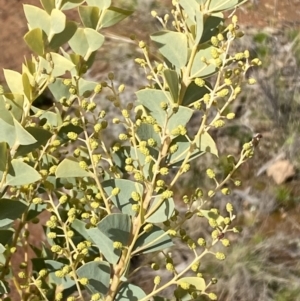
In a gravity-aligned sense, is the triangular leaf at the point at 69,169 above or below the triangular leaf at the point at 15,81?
below

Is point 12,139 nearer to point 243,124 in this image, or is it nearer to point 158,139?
point 158,139

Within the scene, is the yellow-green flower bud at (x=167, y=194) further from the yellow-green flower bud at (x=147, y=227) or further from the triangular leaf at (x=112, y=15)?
the triangular leaf at (x=112, y=15)

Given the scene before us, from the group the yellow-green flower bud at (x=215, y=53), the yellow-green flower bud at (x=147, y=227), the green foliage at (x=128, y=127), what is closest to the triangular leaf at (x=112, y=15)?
the green foliage at (x=128, y=127)

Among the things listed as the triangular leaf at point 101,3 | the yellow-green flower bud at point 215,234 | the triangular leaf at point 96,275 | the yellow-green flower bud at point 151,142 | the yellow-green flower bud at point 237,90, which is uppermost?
the triangular leaf at point 101,3

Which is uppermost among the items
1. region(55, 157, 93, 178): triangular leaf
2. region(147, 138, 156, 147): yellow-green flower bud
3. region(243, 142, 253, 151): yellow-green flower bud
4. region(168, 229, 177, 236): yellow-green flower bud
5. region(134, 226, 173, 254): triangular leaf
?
region(147, 138, 156, 147): yellow-green flower bud

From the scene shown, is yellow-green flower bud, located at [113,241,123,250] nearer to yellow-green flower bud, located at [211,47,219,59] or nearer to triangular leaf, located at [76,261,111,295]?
triangular leaf, located at [76,261,111,295]

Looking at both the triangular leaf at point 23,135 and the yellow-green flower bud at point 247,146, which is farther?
the yellow-green flower bud at point 247,146

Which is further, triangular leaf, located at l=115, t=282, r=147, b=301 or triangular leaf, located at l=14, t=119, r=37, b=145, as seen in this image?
triangular leaf, located at l=115, t=282, r=147, b=301

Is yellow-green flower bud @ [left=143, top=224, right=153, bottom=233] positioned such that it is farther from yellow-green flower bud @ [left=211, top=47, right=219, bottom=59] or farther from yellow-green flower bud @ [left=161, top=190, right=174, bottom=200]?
yellow-green flower bud @ [left=211, top=47, right=219, bottom=59]

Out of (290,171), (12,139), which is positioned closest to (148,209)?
(12,139)

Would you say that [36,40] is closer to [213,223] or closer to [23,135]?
[23,135]

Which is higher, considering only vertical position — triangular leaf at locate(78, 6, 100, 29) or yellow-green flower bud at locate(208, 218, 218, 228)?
triangular leaf at locate(78, 6, 100, 29)

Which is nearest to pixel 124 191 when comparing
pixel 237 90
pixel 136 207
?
pixel 136 207

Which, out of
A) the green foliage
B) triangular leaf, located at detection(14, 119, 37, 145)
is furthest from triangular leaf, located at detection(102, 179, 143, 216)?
triangular leaf, located at detection(14, 119, 37, 145)
